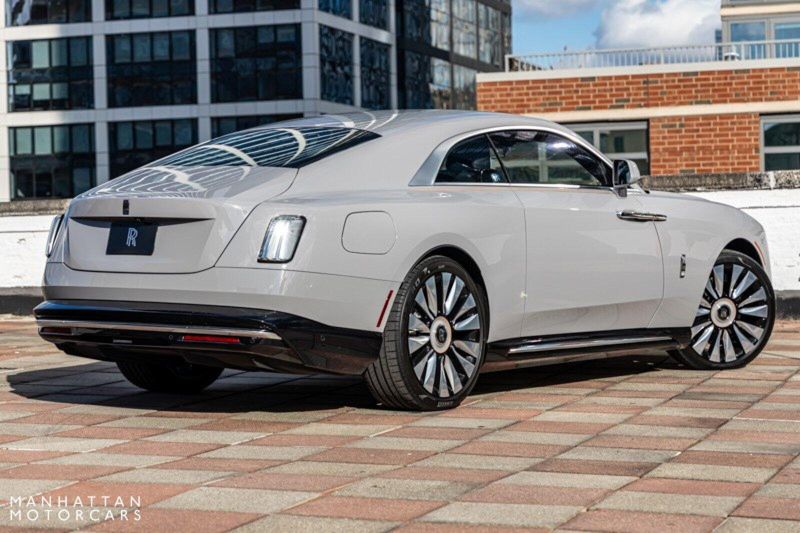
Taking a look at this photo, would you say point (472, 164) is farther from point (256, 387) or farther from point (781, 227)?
point (781, 227)

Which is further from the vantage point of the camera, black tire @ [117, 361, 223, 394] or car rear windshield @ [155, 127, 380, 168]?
black tire @ [117, 361, 223, 394]

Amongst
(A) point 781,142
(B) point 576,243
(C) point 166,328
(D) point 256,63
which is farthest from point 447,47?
(C) point 166,328

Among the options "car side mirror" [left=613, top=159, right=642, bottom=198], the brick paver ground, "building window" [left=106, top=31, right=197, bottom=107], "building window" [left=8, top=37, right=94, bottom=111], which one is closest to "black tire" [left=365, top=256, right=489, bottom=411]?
the brick paver ground

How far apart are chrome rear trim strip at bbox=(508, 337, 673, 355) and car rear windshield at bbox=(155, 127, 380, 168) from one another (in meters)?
1.29

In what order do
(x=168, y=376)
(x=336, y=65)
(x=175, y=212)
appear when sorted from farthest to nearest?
(x=336, y=65) → (x=168, y=376) → (x=175, y=212)

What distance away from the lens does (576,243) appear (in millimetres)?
7398

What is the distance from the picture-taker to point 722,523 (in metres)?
4.20

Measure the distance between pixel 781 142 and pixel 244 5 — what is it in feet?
135

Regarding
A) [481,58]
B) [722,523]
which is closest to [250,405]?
[722,523]

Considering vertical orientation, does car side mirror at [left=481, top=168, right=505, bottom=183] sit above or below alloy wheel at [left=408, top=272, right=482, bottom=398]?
above

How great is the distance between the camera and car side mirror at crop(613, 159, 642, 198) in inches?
307

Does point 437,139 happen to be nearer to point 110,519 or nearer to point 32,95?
point 110,519

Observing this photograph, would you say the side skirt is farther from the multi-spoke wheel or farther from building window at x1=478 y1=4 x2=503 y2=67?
building window at x1=478 y1=4 x2=503 y2=67

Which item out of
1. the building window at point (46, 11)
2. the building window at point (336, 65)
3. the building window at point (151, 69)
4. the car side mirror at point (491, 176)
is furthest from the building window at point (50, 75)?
the car side mirror at point (491, 176)
